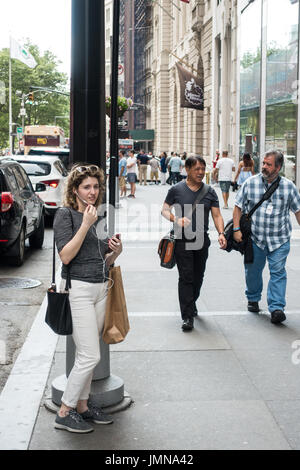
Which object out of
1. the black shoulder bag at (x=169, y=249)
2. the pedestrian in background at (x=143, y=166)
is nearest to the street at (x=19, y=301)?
the black shoulder bag at (x=169, y=249)

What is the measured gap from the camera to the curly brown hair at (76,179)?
441 centimetres

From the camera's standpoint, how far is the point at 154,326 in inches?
283

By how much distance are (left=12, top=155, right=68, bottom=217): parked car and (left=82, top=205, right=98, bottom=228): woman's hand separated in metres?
12.1

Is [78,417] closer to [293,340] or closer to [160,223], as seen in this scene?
[293,340]

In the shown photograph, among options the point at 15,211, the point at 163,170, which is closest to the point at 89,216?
the point at 15,211

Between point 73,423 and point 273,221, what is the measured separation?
3.66 metres

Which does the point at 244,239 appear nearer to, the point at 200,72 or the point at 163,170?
the point at 163,170

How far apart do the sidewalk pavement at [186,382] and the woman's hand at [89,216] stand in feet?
4.28

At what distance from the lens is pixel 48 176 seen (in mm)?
16516

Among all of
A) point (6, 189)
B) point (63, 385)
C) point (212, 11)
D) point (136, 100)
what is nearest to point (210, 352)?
point (63, 385)

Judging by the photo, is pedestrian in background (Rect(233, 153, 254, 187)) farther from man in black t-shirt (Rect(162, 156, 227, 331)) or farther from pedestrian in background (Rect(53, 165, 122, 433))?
pedestrian in background (Rect(53, 165, 122, 433))

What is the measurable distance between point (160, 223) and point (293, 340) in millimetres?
10873

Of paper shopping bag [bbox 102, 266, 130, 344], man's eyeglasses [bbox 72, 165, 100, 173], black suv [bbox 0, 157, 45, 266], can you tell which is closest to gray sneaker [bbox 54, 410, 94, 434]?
paper shopping bag [bbox 102, 266, 130, 344]

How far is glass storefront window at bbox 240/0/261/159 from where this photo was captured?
26.8 meters
